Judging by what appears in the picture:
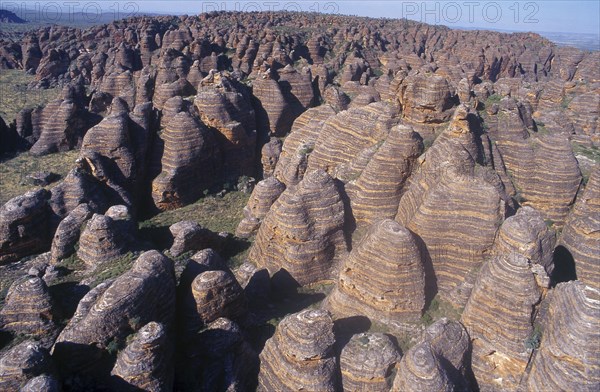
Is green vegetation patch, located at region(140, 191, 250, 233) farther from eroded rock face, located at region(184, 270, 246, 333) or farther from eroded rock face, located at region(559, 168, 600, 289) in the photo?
eroded rock face, located at region(559, 168, 600, 289)

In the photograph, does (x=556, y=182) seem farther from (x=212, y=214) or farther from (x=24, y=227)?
(x=24, y=227)

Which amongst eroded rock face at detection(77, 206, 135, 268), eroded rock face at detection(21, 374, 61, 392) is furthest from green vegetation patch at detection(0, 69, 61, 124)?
eroded rock face at detection(21, 374, 61, 392)

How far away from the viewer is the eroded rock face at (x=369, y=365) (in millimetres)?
16594

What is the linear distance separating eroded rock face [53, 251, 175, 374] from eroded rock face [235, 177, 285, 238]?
472 inches

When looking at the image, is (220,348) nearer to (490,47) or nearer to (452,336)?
(452,336)

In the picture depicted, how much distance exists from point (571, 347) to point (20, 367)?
60.9 feet

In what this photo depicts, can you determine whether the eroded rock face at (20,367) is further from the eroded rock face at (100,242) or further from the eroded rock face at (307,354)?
the eroded rock face at (100,242)

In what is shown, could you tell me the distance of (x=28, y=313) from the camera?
20.2 m

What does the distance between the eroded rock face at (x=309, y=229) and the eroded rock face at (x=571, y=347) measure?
11.7 metres

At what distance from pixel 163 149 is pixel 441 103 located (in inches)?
917

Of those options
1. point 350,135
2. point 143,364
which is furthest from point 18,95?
point 143,364

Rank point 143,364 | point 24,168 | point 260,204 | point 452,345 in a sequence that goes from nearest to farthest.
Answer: point 143,364
point 452,345
point 260,204
point 24,168

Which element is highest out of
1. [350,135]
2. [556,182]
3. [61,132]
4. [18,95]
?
[350,135]

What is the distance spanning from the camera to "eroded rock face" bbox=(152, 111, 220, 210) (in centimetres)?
3641
